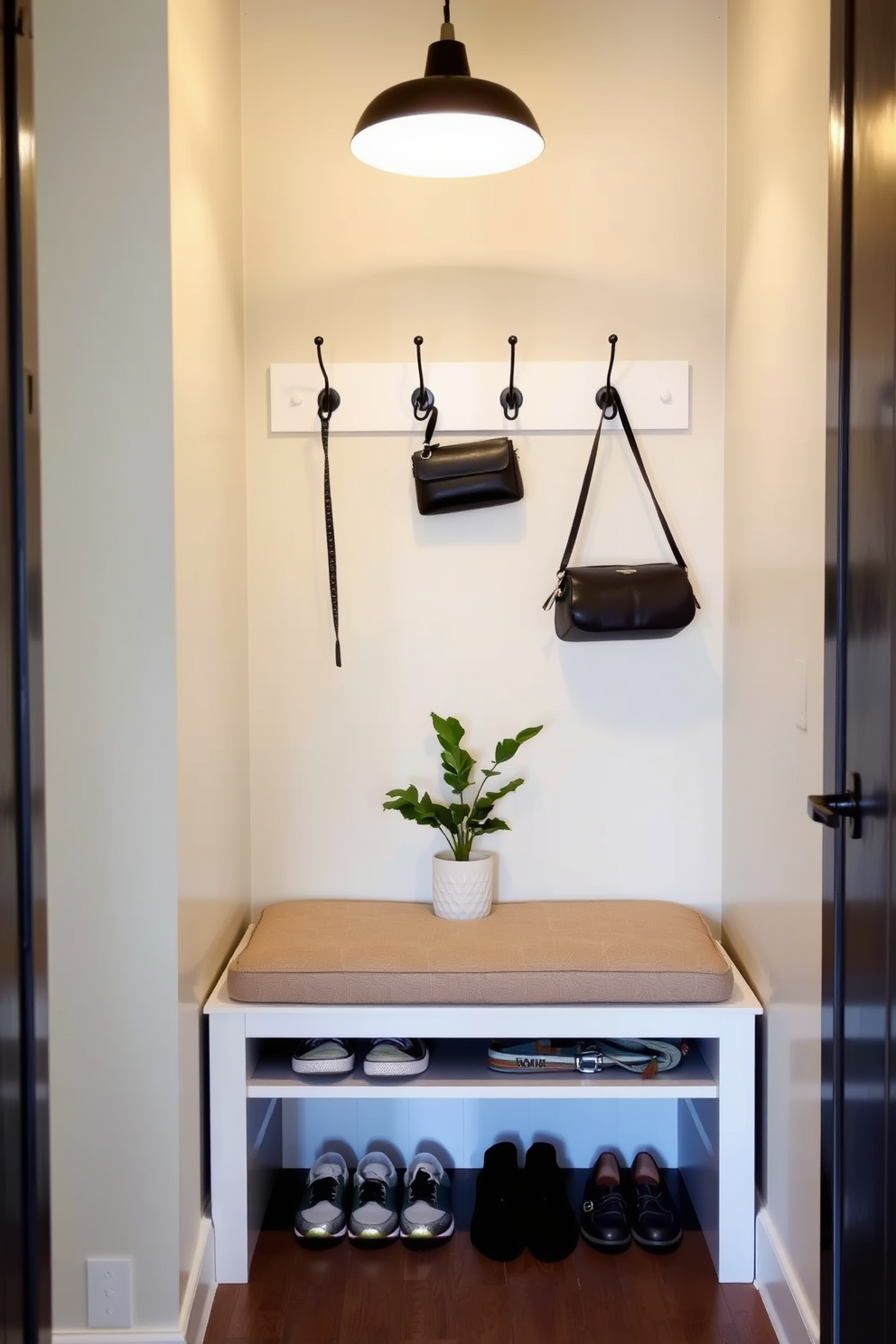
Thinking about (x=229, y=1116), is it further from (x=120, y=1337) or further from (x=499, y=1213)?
(x=499, y=1213)

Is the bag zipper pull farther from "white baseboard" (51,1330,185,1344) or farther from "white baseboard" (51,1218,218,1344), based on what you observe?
"white baseboard" (51,1330,185,1344)

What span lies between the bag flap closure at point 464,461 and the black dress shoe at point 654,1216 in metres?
1.47

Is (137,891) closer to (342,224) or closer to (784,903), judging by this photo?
(784,903)

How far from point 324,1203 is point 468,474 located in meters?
1.47

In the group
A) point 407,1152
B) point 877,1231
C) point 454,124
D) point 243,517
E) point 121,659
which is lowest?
point 407,1152

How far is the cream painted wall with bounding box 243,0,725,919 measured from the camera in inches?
95.4

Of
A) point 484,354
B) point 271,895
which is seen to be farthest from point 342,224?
point 271,895

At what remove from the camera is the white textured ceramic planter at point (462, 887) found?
231cm

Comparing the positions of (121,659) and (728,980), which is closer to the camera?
(121,659)

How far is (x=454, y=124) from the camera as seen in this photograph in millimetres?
2047

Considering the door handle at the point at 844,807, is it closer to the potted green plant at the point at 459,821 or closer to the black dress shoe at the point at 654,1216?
the potted green plant at the point at 459,821

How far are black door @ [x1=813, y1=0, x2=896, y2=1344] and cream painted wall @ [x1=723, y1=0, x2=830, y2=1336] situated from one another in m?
0.18

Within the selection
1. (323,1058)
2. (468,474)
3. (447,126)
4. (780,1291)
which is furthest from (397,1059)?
(447,126)

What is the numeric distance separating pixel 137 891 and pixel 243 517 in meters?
0.94
